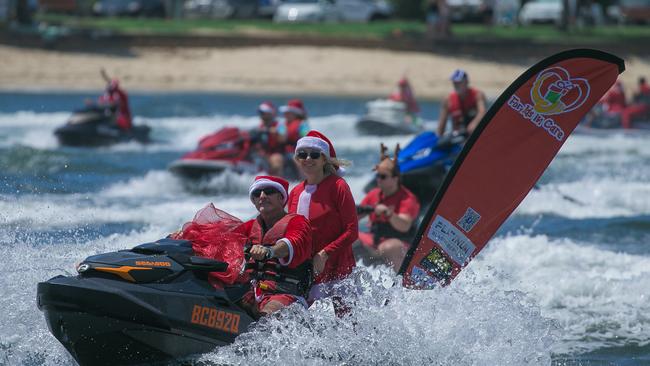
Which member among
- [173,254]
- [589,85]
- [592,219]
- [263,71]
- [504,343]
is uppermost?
[589,85]

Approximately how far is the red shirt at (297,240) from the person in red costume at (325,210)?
0.28m

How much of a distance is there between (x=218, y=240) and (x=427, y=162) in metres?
7.45

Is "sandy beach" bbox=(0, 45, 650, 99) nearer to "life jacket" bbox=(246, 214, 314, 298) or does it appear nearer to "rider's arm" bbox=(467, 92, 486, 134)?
"rider's arm" bbox=(467, 92, 486, 134)

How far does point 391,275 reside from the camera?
9359 millimetres

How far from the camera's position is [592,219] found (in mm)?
15461

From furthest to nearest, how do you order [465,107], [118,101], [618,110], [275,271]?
[618,110], [118,101], [465,107], [275,271]

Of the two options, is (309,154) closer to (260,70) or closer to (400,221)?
(400,221)

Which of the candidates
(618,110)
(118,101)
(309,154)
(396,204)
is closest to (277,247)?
(309,154)

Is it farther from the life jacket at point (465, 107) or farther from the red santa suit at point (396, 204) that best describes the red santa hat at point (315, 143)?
the life jacket at point (465, 107)

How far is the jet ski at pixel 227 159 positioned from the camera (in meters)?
16.5

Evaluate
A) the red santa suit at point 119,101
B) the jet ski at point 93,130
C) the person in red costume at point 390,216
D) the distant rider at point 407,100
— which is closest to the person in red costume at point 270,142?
the red santa suit at point 119,101

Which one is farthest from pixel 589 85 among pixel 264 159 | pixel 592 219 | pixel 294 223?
pixel 264 159

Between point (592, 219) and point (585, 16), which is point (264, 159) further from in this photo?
point (585, 16)

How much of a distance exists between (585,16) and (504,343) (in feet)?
127
